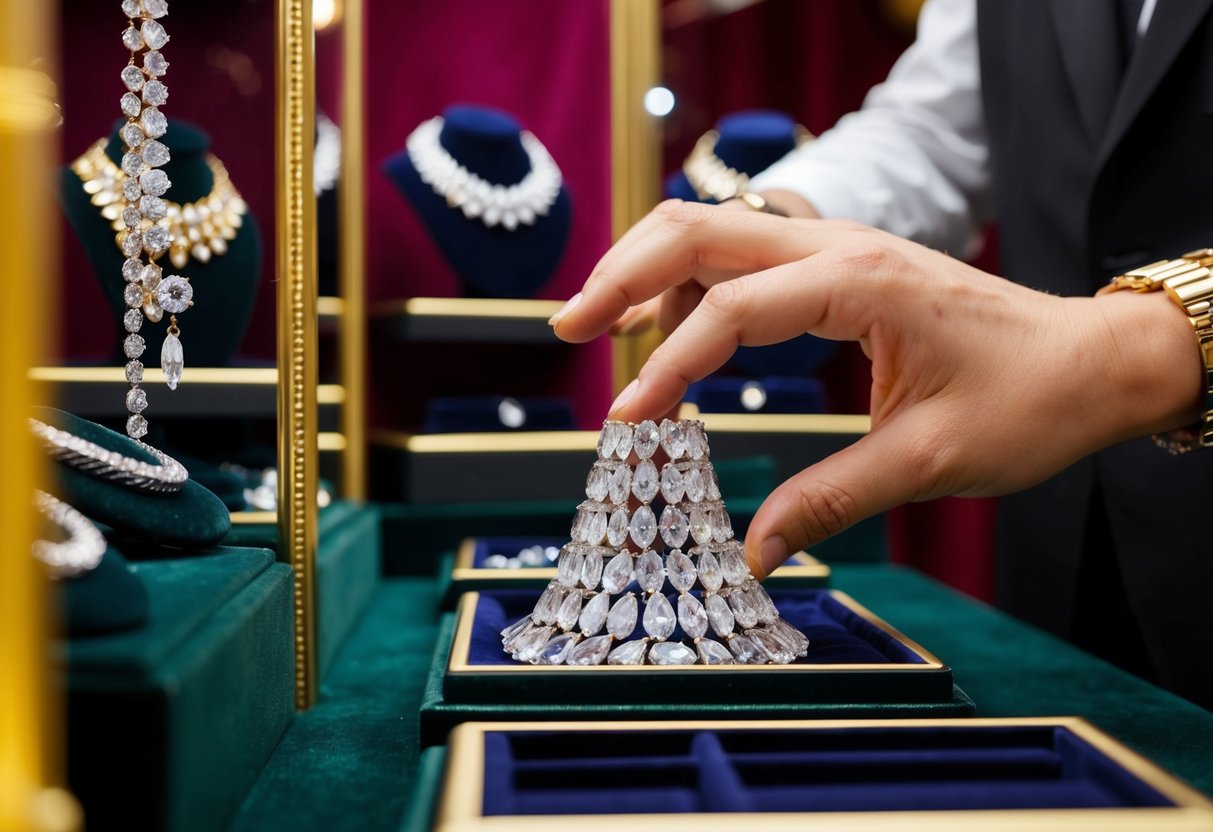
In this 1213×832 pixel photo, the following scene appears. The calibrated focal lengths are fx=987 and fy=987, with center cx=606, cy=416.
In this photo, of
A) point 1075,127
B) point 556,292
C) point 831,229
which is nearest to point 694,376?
point 831,229

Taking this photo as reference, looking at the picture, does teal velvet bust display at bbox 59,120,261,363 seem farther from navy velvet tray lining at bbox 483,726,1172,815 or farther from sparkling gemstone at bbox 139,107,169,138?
navy velvet tray lining at bbox 483,726,1172,815

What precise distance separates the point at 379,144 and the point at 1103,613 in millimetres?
1233

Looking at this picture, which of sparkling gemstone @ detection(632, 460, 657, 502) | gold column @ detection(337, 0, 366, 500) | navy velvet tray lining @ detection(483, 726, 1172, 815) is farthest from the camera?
gold column @ detection(337, 0, 366, 500)

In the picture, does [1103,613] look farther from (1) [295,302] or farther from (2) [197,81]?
(2) [197,81]

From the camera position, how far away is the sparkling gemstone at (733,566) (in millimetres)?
609

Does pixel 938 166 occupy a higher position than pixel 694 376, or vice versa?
pixel 938 166

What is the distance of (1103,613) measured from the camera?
0.96 m

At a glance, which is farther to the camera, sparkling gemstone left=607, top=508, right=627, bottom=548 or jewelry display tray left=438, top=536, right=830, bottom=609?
jewelry display tray left=438, top=536, right=830, bottom=609

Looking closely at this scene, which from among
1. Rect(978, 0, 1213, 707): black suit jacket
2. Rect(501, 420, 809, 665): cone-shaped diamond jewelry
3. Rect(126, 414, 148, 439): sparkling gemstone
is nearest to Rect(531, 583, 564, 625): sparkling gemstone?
Rect(501, 420, 809, 665): cone-shaped diamond jewelry

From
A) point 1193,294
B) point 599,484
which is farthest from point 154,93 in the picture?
point 1193,294

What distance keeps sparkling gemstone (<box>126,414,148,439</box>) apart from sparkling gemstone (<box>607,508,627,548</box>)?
282mm

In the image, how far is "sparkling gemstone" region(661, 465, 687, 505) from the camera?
62cm

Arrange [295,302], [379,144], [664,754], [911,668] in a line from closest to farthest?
[664,754] → [911,668] → [295,302] → [379,144]

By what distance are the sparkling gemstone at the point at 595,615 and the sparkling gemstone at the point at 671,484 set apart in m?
0.07
